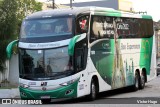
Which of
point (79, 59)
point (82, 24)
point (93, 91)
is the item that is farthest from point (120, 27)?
point (79, 59)

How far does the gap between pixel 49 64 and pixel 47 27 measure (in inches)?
61.8

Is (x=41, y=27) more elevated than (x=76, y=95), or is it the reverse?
(x=41, y=27)

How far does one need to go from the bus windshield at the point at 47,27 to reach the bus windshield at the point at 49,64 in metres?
0.73

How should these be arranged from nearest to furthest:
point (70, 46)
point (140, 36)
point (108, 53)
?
point (70, 46) < point (108, 53) < point (140, 36)

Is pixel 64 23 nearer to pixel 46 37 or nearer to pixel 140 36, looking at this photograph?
pixel 46 37

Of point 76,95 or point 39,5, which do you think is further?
point 39,5

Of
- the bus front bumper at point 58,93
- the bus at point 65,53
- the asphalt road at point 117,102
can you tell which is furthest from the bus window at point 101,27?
the asphalt road at point 117,102

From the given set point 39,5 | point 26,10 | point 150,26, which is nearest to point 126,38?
point 150,26

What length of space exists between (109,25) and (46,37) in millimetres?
4324

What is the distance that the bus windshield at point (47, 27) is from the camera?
60.0 ft

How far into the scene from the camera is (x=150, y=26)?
27.0m

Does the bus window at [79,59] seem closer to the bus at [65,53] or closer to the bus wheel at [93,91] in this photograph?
the bus at [65,53]

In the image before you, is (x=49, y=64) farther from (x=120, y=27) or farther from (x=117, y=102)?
(x=120, y=27)

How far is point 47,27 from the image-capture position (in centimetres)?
1856
